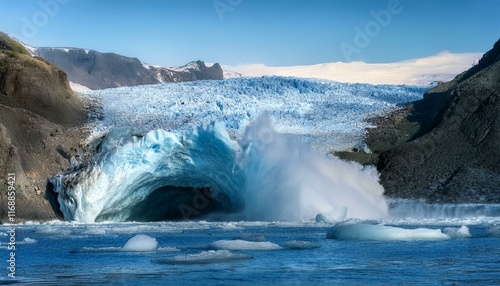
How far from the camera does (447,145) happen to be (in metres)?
37.7

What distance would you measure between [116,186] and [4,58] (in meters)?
12.3

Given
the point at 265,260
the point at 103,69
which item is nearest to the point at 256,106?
the point at 265,260

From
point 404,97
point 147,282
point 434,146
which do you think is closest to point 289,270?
point 147,282

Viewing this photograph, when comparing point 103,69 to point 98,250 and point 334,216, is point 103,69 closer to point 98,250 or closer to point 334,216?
point 334,216

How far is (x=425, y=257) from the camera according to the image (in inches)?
522

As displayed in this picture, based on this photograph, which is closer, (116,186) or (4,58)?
(116,186)

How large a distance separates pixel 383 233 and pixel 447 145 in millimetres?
22009

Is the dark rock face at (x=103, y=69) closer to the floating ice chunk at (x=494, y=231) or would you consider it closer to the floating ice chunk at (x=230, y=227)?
the floating ice chunk at (x=230, y=227)

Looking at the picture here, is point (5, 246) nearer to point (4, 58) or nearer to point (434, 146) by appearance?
point (4, 58)

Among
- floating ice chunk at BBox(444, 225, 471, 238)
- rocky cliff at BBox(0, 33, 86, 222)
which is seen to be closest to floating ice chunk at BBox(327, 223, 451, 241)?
floating ice chunk at BBox(444, 225, 471, 238)

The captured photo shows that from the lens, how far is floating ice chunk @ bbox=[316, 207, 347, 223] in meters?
24.0

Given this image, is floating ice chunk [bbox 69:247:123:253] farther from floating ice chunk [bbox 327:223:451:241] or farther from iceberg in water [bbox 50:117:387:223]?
iceberg in water [bbox 50:117:387:223]

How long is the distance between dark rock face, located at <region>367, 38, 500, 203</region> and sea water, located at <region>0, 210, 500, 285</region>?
16.2 m

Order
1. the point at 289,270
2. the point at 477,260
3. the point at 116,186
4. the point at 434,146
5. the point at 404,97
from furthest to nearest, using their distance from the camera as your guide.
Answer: the point at 404,97
the point at 434,146
the point at 116,186
the point at 477,260
the point at 289,270
